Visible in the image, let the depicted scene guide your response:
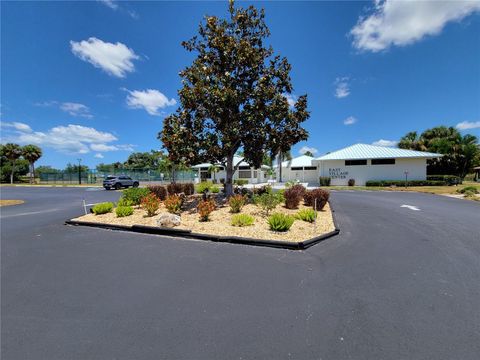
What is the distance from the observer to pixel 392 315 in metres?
2.86

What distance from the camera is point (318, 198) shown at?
392 inches

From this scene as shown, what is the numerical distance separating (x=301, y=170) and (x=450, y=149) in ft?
63.2

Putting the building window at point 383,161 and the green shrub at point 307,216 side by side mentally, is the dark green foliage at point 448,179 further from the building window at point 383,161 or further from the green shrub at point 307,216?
the green shrub at point 307,216

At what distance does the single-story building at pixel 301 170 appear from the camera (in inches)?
1476

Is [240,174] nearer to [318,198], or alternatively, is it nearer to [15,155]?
[318,198]

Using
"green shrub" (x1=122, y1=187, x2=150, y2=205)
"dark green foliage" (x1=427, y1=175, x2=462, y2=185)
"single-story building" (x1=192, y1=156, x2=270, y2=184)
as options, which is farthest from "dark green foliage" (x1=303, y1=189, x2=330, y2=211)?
"single-story building" (x1=192, y1=156, x2=270, y2=184)

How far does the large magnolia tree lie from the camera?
9562mm

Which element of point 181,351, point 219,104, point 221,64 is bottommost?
point 181,351

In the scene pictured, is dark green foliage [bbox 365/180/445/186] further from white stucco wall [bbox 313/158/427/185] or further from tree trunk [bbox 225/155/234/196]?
tree trunk [bbox 225/155/234/196]

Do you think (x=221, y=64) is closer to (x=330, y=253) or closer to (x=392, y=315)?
(x=330, y=253)

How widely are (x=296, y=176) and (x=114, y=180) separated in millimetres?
27157

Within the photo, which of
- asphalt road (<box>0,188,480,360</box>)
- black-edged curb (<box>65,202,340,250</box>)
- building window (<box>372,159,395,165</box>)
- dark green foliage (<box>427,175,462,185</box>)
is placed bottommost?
asphalt road (<box>0,188,480,360</box>)

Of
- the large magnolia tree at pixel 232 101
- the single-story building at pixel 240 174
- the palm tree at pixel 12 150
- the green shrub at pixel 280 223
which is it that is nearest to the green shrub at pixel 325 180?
the single-story building at pixel 240 174

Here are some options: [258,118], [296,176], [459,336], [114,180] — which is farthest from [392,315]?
[296,176]
